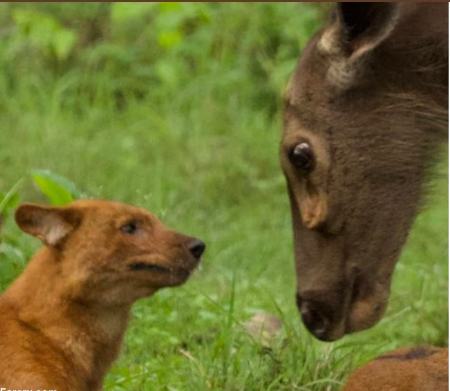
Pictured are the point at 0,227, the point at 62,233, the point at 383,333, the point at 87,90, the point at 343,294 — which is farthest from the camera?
the point at 87,90

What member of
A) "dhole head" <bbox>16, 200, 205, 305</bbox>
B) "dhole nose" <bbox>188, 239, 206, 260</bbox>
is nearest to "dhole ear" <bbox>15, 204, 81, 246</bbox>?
"dhole head" <bbox>16, 200, 205, 305</bbox>

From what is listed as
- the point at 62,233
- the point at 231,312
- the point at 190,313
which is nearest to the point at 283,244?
the point at 190,313

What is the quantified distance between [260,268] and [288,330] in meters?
1.17

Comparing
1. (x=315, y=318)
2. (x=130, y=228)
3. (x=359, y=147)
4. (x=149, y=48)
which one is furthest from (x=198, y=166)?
(x=130, y=228)

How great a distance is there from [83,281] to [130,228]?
0.20 metres

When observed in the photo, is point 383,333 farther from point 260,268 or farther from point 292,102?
point 292,102

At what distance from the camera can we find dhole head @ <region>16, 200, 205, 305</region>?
509 centimetres

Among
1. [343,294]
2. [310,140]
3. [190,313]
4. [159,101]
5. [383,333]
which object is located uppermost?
[310,140]

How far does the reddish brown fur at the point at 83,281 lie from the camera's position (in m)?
5.07

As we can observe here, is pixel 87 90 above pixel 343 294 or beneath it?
beneath

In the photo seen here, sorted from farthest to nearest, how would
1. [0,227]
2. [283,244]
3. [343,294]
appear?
[283,244] < [0,227] < [343,294]

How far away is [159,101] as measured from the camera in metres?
9.63

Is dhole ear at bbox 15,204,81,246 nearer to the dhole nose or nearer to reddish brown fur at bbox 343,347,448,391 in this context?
the dhole nose

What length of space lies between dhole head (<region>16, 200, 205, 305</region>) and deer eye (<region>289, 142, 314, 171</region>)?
0.43 meters
